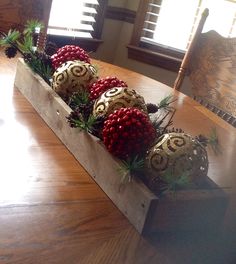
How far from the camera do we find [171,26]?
2.82 meters

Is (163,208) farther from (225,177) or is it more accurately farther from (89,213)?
(225,177)

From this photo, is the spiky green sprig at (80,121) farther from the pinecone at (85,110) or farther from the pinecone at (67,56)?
the pinecone at (67,56)

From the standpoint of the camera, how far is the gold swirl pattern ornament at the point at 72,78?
→ 1024mm

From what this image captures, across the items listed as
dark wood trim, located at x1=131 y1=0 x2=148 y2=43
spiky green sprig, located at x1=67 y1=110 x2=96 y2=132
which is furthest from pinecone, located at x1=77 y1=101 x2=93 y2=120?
dark wood trim, located at x1=131 y1=0 x2=148 y2=43

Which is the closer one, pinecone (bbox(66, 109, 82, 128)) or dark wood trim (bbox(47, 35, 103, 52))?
pinecone (bbox(66, 109, 82, 128))

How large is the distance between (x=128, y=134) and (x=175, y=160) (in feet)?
0.31

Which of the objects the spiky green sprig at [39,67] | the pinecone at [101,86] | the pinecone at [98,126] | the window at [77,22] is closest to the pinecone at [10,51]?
the spiky green sprig at [39,67]

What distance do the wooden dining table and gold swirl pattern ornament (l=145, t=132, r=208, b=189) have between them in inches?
3.9

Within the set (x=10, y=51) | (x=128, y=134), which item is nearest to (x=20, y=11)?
(x=10, y=51)

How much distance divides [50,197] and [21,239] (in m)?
0.14

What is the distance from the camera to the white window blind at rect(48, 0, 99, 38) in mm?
2631

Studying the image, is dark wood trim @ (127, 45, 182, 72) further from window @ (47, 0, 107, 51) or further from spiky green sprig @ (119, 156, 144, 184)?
spiky green sprig @ (119, 156, 144, 184)

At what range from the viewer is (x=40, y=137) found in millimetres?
984

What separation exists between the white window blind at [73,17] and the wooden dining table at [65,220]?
177 centimetres
